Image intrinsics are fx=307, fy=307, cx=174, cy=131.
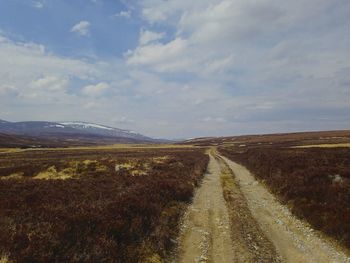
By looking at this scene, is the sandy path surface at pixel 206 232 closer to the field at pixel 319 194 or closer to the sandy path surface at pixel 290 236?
the sandy path surface at pixel 290 236

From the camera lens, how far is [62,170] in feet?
119

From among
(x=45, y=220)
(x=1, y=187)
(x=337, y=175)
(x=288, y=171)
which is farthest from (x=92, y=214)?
(x=288, y=171)

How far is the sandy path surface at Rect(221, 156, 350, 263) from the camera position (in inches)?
437

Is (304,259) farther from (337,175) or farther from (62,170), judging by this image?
(62,170)

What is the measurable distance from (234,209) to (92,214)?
8909 mm

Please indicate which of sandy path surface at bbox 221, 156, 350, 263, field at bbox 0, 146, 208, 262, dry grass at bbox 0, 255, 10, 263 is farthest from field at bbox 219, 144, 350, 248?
dry grass at bbox 0, 255, 10, 263

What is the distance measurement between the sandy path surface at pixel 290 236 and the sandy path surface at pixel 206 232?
1864 mm

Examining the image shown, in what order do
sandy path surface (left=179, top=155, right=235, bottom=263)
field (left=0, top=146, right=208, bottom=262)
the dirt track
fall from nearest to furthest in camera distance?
field (left=0, top=146, right=208, bottom=262) < sandy path surface (left=179, top=155, right=235, bottom=263) < the dirt track

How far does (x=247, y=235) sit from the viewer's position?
42.8 ft

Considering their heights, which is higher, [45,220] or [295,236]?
[45,220]

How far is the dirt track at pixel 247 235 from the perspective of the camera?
429 inches

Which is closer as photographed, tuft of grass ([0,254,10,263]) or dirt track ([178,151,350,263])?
tuft of grass ([0,254,10,263])

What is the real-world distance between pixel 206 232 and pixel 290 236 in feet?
11.9

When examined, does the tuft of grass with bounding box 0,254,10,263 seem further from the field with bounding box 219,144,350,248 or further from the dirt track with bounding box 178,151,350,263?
the field with bounding box 219,144,350,248
